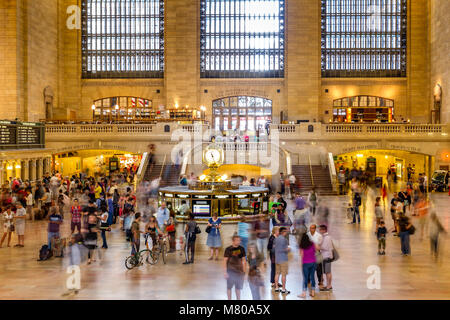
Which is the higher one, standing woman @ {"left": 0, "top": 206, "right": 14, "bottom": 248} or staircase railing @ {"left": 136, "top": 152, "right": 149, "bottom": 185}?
staircase railing @ {"left": 136, "top": 152, "right": 149, "bottom": 185}

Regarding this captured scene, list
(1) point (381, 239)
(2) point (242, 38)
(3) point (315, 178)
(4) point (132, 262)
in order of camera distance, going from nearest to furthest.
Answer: (4) point (132, 262), (1) point (381, 239), (3) point (315, 178), (2) point (242, 38)

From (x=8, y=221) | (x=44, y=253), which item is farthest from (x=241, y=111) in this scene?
(x=44, y=253)

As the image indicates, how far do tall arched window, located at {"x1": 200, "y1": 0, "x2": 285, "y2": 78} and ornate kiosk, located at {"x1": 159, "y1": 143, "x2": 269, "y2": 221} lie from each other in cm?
2728

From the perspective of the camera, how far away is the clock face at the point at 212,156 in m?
19.7

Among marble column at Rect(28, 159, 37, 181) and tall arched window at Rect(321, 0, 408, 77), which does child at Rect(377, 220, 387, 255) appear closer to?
marble column at Rect(28, 159, 37, 181)

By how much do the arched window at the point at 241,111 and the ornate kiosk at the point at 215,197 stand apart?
2708cm

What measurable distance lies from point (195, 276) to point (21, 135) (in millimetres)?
20407

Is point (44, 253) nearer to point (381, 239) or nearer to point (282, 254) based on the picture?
point (282, 254)

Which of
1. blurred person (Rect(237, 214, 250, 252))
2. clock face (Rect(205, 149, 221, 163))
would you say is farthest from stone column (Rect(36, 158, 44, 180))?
blurred person (Rect(237, 214, 250, 252))

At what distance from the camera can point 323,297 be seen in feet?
34.2

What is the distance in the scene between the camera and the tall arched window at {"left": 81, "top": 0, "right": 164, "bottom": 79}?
46.6m

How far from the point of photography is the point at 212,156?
19.8m

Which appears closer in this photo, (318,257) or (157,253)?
(318,257)
